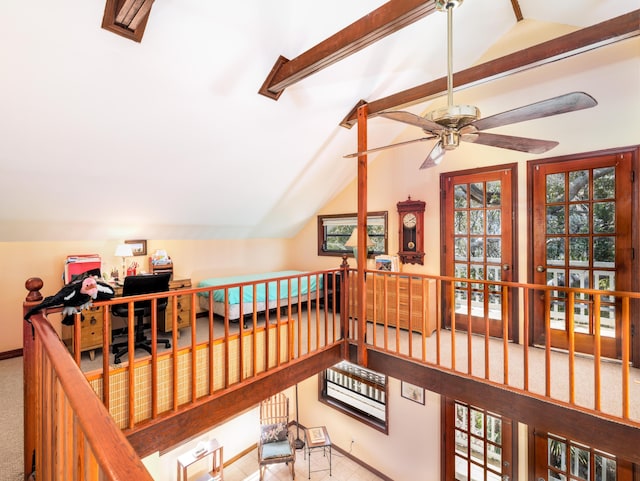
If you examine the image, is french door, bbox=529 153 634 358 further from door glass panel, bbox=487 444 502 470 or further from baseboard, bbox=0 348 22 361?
baseboard, bbox=0 348 22 361

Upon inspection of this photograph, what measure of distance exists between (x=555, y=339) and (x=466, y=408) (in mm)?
1451

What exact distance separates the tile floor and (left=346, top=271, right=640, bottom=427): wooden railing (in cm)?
273

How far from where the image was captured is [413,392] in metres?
4.64

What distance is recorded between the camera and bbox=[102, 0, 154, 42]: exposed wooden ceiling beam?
2.03m

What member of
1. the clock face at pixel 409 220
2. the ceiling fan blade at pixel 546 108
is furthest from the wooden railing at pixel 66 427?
the clock face at pixel 409 220

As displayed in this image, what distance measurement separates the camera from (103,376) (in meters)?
2.16

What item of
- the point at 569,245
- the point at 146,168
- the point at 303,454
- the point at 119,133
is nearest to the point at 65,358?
the point at 119,133

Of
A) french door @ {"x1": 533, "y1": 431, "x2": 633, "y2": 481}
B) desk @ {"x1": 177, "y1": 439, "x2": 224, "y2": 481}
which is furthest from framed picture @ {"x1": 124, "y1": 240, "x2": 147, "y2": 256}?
french door @ {"x1": 533, "y1": 431, "x2": 633, "y2": 481}

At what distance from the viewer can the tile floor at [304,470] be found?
5.18 m

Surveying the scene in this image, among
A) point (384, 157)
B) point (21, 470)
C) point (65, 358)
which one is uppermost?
point (384, 157)

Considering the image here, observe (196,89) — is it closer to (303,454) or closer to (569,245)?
(569,245)

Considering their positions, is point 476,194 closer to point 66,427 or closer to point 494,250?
point 494,250

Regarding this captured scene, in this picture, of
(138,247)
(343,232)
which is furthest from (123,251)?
(343,232)

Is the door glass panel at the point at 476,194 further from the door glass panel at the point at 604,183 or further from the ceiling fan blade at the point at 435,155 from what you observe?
the ceiling fan blade at the point at 435,155
